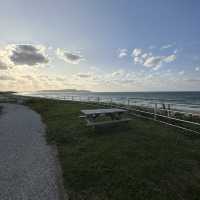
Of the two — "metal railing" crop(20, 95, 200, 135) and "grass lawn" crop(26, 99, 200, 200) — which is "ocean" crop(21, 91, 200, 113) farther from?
"grass lawn" crop(26, 99, 200, 200)

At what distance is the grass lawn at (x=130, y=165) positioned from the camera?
7.03 ft

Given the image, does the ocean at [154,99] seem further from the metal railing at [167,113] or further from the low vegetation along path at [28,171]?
the low vegetation along path at [28,171]

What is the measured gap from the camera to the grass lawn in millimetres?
2143

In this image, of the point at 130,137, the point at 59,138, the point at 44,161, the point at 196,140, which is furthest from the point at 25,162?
the point at 196,140

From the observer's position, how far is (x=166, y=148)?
3.67 metres

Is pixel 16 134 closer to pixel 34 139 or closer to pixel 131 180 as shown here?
pixel 34 139

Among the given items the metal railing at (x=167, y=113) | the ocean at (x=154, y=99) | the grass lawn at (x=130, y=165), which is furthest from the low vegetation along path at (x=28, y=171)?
the ocean at (x=154, y=99)

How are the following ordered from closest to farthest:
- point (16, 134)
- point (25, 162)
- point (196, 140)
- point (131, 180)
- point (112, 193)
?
1. point (112, 193)
2. point (131, 180)
3. point (25, 162)
4. point (196, 140)
5. point (16, 134)

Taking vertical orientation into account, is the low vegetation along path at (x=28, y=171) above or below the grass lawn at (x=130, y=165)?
below

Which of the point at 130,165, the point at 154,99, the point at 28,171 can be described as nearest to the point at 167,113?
the point at 154,99

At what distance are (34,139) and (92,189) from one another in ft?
10.5

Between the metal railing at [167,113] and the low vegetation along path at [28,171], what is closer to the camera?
the low vegetation along path at [28,171]

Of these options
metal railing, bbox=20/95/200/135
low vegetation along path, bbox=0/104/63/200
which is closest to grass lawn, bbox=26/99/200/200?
low vegetation along path, bbox=0/104/63/200

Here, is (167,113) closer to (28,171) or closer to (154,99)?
(154,99)
